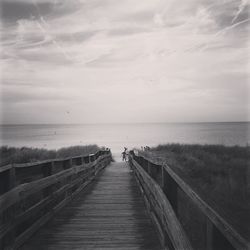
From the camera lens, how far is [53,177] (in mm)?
6422

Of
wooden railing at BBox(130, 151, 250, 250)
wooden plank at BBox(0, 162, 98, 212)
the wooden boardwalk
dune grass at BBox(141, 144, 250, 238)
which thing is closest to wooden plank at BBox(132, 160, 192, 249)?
wooden railing at BBox(130, 151, 250, 250)

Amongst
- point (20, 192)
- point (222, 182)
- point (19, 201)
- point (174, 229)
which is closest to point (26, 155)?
point (222, 182)

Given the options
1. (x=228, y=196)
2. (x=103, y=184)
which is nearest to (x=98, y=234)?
(x=103, y=184)

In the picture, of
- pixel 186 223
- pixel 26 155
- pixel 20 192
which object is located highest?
pixel 20 192

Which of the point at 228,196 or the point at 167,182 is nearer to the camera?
the point at 167,182

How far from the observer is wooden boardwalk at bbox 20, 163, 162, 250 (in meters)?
5.16

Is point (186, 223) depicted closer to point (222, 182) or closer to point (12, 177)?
point (12, 177)

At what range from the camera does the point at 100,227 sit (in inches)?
241

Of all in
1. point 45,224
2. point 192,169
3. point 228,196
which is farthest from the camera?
point 192,169

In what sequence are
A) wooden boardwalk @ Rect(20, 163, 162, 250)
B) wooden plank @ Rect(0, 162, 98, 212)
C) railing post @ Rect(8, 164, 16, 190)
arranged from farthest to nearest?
1. wooden boardwalk @ Rect(20, 163, 162, 250)
2. railing post @ Rect(8, 164, 16, 190)
3. wooden plank @ Rect(0, 162, 98, 212)

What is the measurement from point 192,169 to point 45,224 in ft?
43.8

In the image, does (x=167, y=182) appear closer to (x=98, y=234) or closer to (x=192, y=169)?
(x=98, y=234)

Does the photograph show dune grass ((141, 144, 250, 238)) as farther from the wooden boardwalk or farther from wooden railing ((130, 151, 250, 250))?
the wooden boardwalk

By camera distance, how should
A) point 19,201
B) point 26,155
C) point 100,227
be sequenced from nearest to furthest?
point 19,201 → point 100,227 → point 26,155
